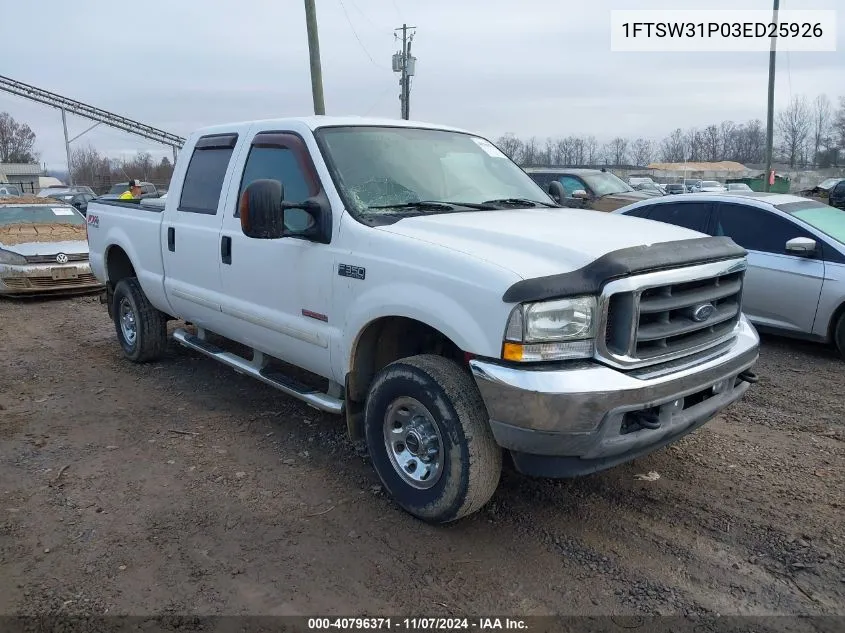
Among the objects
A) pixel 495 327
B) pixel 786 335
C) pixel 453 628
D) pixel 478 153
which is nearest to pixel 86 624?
pixel 453 628

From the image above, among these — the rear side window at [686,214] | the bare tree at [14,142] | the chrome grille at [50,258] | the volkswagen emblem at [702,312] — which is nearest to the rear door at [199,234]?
the volkswagen emblem at [702,312]

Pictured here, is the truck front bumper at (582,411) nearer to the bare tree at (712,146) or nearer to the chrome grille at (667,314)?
the chrome grille at (667,314)

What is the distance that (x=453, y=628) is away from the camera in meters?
2.77

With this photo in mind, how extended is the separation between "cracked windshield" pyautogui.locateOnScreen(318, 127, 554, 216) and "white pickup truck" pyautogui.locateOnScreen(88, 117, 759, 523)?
0.5 inches

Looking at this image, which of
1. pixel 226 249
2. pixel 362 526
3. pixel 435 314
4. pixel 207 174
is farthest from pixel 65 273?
pixel 435 314

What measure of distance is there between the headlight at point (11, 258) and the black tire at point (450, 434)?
8.83 metres

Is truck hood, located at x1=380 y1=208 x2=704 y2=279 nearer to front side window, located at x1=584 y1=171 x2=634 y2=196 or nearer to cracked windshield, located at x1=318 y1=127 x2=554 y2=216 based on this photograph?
cracked windshield, located at x1=318 y1=127 x2=554 y2=216

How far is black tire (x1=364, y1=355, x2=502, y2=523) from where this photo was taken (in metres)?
3.15

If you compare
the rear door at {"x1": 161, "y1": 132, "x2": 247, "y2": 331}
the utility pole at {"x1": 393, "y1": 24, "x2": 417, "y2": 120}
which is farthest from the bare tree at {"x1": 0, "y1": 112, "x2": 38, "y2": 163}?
the rear door at {"x1": 161, "y1": 132, "x2": 247, "y2": 331}

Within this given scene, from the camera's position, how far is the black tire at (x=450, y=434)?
124 inches

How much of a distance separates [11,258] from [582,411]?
1005 centimetres

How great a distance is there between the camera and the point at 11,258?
10.2 metres

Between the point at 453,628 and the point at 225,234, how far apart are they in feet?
10.00

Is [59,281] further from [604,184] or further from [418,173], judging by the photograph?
[604,184]
